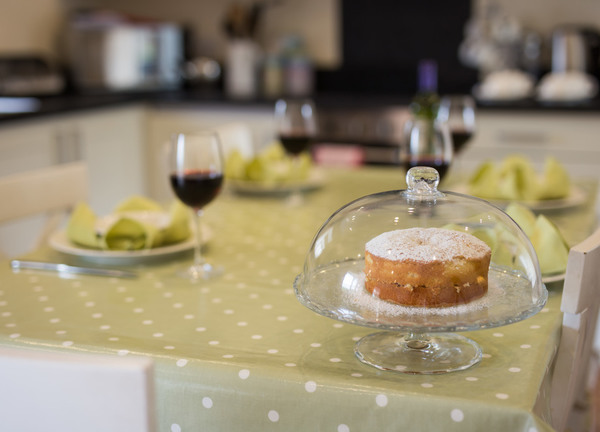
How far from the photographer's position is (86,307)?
107 cm

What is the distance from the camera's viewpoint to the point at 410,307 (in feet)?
2.79

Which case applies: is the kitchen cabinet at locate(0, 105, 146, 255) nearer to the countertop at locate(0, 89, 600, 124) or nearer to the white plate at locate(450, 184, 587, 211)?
the countertop at locate(0, 89, 600, 124)

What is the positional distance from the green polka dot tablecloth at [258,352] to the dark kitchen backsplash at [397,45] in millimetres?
2698

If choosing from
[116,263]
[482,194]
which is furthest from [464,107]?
[116,263]

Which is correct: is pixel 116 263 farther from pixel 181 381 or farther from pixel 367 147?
pixel 367 147

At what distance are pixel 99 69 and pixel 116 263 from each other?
112 inches

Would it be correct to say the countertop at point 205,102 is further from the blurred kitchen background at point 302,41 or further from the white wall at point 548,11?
the white wall at point 548,11

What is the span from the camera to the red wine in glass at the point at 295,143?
181 centimetres

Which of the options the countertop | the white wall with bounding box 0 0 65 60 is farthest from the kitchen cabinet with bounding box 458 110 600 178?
the white wall with bounding box 0 0 65 60

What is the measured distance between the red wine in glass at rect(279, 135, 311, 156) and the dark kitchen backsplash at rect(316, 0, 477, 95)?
80.3 inches

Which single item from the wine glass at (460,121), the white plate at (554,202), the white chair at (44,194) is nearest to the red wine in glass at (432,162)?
the white plate at (554,202)

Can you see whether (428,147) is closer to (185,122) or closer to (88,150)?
(88,150)

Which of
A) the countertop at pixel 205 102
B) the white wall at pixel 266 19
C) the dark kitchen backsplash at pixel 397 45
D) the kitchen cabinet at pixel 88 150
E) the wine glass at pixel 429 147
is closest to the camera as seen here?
the wine glass at pixel 429 147

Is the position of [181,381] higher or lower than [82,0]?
lower
